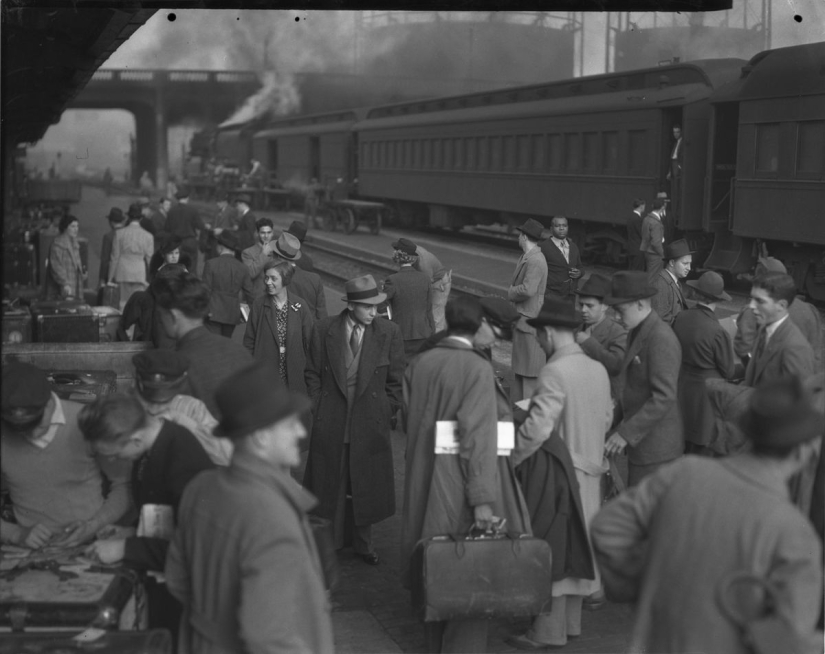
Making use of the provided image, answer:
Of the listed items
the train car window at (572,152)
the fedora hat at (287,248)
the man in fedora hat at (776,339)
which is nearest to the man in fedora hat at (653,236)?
the train car window at (572,152)

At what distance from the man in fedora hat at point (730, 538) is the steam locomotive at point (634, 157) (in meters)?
13.4

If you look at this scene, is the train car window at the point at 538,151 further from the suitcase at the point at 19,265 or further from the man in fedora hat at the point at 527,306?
the man in fedora hat at the point at 527,306

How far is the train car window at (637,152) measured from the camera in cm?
2050

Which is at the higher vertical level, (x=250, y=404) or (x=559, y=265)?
(x=250, y=404)

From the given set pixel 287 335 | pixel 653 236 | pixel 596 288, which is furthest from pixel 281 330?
pixel 653 236

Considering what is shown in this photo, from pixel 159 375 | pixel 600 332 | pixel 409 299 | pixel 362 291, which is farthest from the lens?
pixel 409 299

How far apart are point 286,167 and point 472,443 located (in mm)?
39689

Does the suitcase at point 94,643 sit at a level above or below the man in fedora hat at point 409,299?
below

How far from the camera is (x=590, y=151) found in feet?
72.8

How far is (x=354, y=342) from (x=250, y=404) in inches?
128

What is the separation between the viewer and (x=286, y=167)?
4347cm

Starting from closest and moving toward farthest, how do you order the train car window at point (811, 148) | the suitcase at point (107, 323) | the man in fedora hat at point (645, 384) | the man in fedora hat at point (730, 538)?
the man in fedora hat at point (730, 538) < the man in fedora hat at point (645, 384) < the suitcase at point (107, 323) < the train car window at point (811, 148)

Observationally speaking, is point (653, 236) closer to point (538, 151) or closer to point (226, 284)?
point (226, 284)

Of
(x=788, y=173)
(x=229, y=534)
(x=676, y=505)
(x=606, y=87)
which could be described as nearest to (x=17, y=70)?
(x=229, y=534)
